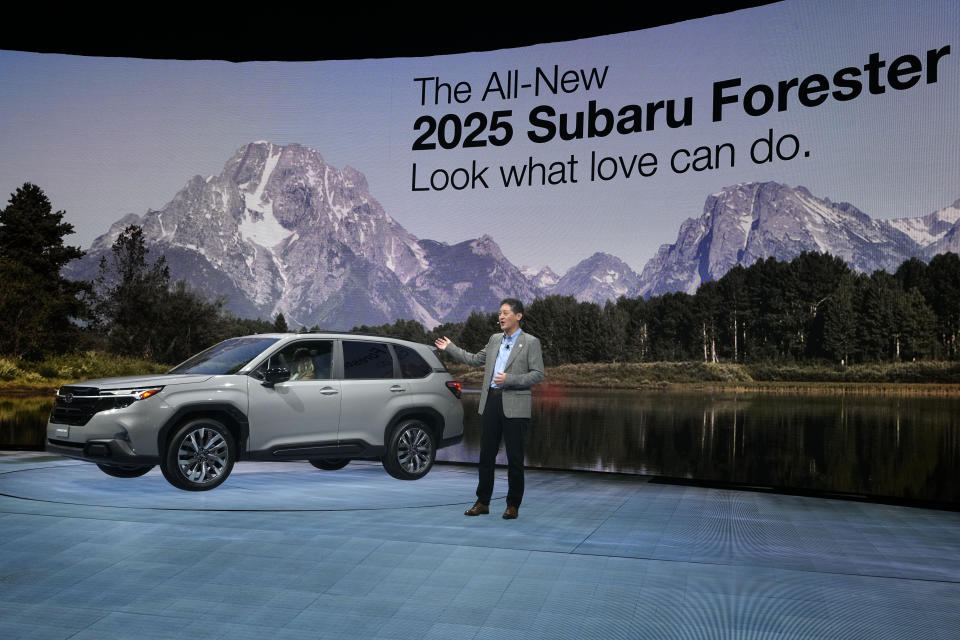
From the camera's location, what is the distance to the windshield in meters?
10.0

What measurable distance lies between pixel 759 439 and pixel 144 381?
7393mm

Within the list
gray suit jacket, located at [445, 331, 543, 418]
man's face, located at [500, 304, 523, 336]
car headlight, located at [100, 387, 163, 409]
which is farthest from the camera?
car headlight, located at [100, 387, 163, 409]

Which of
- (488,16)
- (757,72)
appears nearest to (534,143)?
(488,16)

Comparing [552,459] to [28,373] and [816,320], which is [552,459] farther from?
[28,373]

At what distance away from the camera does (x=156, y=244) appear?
49.9 ft

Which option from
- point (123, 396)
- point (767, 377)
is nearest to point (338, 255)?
point (123, 396)

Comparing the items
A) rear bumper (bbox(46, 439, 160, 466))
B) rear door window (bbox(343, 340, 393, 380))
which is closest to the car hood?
rear bumper (bbox(46, 439, 160, 466))

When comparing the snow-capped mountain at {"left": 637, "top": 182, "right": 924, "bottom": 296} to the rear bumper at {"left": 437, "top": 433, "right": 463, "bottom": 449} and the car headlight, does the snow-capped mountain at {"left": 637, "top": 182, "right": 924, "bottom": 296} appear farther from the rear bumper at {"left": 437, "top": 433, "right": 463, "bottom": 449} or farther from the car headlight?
the car headlight

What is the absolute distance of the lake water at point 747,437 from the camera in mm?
10719

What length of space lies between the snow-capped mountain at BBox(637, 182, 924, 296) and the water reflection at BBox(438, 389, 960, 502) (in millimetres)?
1663

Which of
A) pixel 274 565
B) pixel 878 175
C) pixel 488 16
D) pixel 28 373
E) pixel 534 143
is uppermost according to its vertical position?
pixel 488 16

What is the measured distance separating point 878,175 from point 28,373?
41.4ft

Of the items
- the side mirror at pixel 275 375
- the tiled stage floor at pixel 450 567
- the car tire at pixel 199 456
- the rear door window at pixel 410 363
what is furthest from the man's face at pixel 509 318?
the car tire at pixel 199 456

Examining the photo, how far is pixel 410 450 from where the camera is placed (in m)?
10.9
